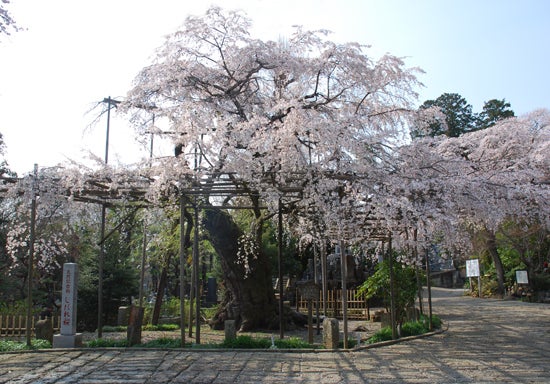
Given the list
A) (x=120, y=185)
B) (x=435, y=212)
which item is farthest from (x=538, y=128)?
(x=120, y=185)

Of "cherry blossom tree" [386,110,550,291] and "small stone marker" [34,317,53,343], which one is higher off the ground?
"cherry blossom tree" [386,110,550,291]

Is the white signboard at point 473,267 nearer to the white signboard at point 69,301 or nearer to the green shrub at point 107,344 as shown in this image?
the green shrub at point 107,344

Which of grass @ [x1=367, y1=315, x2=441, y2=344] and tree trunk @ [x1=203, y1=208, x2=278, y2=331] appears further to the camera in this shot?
tree trunk @ [x1=203, y1=208, x2=278, y2=331]

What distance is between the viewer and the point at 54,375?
7090 millimetres

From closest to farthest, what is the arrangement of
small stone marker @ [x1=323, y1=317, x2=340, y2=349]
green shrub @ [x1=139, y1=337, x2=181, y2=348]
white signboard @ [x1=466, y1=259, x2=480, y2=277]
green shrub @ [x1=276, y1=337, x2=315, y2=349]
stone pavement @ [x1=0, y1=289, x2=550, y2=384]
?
stone pavement @ [x1=0, y1=289, x2=550, y2=384]
small stone marker @ [x1=323, y1=317, x2=340, y2=349]
green shrub @ [x1=276, y1=337, x2=315, y2=349]
green shrub @ [x1=139, y1=337, x2=181, y2=348]
white signboard @ [x1=466, y1=259, x2=480, y2=277]

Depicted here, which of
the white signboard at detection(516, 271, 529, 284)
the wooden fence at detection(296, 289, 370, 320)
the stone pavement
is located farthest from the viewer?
the white signboard at detection(516, 271, 529, 284)

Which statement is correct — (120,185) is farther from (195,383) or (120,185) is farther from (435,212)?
(435,212)

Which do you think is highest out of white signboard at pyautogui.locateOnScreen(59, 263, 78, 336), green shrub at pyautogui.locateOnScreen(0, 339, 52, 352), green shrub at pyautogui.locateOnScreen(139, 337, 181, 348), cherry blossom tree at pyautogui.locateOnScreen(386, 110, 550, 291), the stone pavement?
cherry blossom tree at pyautogui.locateOnScreen(386, 110, 550, 291)

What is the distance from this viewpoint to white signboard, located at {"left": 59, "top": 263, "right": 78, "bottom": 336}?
383 inches

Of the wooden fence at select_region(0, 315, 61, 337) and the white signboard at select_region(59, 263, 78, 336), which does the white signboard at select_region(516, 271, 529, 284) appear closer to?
the wooden fence at select_region(0, 315, 61, 337)

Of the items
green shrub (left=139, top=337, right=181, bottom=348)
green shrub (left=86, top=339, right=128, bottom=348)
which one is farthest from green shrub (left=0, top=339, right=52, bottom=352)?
green shrub (left=139, top=337, right=181, bottom=348)

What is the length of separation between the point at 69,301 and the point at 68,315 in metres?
0.28

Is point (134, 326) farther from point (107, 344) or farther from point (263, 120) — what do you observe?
point (263, 120)

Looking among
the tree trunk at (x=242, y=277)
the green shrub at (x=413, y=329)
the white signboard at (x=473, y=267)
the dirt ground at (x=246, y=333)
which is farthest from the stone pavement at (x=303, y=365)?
the white signboard at (x=473, y=267)
